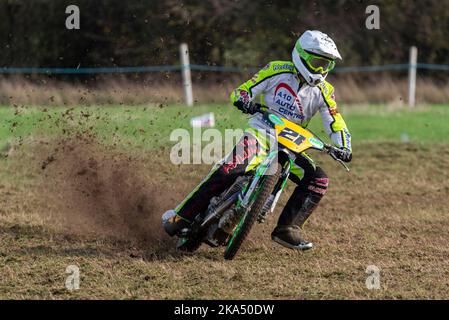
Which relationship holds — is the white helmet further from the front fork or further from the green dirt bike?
the front fork

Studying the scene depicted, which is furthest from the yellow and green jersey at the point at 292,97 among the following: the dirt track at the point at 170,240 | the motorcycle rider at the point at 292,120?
Result: the dirt track at the point at 170,240

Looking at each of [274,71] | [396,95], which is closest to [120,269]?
[274,71]

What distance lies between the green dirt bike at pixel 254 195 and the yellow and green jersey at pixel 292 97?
0.44 meters

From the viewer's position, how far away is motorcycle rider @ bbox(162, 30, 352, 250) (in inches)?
286

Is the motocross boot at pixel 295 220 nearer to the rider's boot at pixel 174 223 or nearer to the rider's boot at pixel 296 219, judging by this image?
the rider's boot at pixel 296 219

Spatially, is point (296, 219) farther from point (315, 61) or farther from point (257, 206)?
point (315, 61)

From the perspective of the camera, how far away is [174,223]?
24.9 feet

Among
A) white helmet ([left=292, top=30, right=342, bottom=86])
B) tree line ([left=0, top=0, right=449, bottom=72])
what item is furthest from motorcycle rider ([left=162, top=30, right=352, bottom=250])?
tree line ([left=0, top=0, right=449, bottom=72])

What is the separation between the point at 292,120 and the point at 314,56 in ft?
2.32

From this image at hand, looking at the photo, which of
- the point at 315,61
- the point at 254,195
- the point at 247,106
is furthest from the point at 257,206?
the point at 315,61

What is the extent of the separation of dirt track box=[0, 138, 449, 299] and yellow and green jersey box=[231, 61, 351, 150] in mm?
1296

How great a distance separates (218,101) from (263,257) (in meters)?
12.6

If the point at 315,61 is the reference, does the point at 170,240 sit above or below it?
below

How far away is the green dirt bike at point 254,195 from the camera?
22.9 ft
